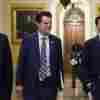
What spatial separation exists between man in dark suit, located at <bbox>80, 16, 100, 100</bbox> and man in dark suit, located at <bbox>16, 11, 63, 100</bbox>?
17 centimetres

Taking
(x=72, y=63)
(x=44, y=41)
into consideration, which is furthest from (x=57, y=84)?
(x=72, y=63)

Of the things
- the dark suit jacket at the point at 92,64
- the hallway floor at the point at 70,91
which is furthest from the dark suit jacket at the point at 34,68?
the hallway floor at the point at 70,91

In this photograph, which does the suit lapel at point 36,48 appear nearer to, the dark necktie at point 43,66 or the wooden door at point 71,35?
the dark necktie at point 43,66

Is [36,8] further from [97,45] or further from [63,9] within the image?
[97,45]

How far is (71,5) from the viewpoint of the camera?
3201 mm

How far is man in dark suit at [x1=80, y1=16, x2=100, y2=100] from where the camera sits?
1.80 m

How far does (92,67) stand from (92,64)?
19 mm

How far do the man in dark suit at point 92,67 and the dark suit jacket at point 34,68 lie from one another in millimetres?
165

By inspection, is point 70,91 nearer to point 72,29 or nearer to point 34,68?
point 72,29

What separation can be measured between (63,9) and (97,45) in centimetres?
144

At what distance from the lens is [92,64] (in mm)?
1811

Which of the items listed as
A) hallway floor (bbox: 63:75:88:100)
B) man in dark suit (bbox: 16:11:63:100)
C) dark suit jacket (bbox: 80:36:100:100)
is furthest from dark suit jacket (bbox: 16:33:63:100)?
hallway floor (bbox: 63:75:88:100)

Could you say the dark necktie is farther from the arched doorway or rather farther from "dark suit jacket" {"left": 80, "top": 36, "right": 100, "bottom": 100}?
the arched doorway

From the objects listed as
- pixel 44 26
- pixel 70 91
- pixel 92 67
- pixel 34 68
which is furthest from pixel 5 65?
pixel 70 91
